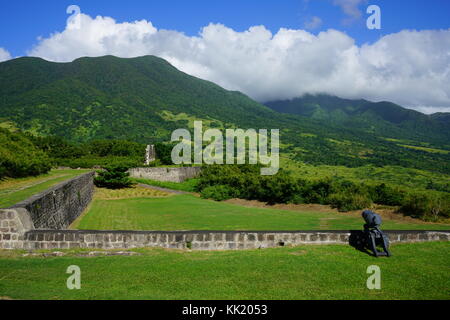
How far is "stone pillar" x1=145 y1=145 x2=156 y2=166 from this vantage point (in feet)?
162

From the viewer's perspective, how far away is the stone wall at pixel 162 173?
131 ft

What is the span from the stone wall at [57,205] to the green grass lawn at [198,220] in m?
0.90

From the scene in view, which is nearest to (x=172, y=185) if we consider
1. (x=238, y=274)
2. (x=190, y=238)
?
(x=190, y=238)

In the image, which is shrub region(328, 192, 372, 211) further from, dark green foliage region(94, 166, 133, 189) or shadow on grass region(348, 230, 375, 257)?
dark green foliage region(94, 166, 133, 189)

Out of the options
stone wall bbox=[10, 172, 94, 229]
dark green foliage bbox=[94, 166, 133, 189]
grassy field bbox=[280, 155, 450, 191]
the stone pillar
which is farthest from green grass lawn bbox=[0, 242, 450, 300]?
grassy field bbox=[280, 155, 450, 191]

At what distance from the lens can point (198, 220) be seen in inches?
758

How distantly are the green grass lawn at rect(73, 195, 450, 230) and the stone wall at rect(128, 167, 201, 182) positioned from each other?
14.9 meters

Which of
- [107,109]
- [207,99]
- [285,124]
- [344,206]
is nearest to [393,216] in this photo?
[344,206]

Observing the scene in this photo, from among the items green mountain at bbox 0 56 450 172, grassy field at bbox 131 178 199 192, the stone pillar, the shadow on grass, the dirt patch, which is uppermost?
green mountain at bbox 0 56 450 172

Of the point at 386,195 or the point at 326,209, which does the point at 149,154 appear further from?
the point at 386,195

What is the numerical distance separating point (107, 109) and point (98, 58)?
71778mm

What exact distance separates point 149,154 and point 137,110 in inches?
3040

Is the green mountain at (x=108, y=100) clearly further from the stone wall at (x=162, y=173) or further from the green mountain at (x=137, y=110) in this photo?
the stone wall at (x=162, y=173)

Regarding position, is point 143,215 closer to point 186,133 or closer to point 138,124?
point 186,133
